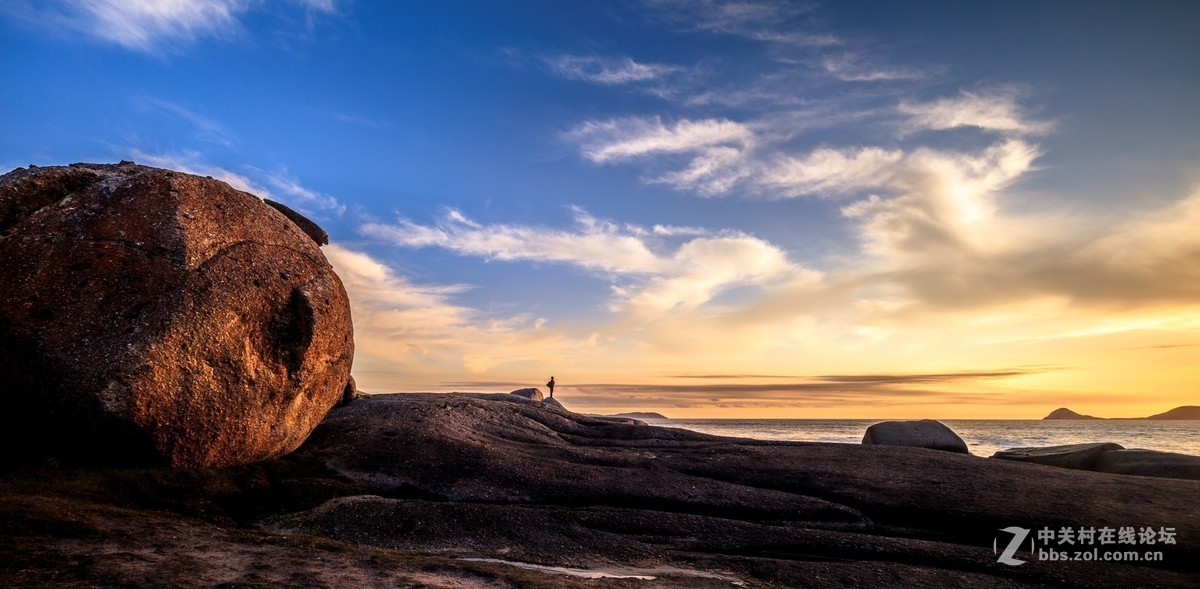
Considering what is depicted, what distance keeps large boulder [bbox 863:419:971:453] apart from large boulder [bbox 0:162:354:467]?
23052 millimetres

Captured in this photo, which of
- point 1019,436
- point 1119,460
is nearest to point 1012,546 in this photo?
point 1119,460

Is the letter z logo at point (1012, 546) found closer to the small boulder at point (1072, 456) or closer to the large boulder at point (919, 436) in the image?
the small boulder at point (1072, 456)

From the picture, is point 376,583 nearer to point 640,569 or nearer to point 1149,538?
point 640,569

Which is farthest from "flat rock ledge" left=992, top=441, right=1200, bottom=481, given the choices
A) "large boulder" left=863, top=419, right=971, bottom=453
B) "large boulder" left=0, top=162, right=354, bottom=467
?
"large boulder" left=0, top=162, right=354, bottom=467

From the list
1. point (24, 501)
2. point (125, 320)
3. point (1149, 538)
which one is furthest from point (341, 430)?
point (1149, 538)

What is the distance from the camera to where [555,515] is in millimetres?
12141

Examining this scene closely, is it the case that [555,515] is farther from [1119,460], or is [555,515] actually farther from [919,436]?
[1119,460]

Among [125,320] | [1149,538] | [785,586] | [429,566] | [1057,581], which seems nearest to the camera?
[429,566]

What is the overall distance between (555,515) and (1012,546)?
8.66m

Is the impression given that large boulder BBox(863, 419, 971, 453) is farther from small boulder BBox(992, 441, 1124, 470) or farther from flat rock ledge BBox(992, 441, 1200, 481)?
small boulder BBox(992, 441, 1124, 470)

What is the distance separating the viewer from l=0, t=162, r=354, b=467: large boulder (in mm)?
10961

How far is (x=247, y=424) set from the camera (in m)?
12.8

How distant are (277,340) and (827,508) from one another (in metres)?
12.4

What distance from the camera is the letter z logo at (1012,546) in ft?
36.2
